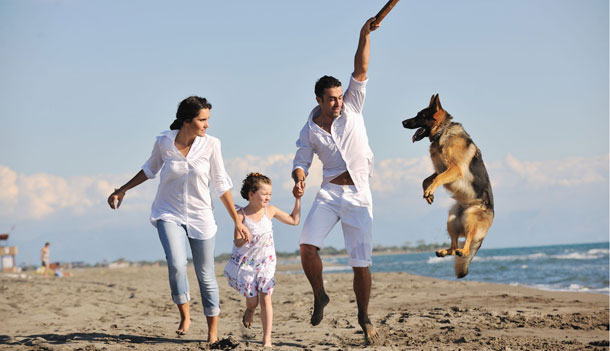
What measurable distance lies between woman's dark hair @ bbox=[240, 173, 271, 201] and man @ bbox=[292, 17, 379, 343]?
38cm

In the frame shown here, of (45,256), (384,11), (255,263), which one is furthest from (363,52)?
(45,256)

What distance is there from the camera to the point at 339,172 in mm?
5402

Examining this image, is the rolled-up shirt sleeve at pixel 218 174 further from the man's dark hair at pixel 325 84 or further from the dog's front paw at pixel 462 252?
the dog's front paw at pixel 462 252

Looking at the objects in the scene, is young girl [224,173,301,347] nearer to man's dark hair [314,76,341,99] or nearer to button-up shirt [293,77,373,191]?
button-up shirt [293,77,373,191]

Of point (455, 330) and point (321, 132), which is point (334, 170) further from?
point (455, 330)

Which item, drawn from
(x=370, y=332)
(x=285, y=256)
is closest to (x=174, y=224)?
(x=370, y=332)

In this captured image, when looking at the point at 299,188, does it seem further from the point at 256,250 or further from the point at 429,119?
the point at 429,119

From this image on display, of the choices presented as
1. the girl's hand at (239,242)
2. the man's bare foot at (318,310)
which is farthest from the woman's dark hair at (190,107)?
the man's bare foot at (318,310)

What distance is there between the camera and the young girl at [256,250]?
559 cm

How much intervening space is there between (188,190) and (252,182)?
61 centimetres

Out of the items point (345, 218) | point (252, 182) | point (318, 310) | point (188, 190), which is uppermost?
point (252, 182)

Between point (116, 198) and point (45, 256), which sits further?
point (45, 256)

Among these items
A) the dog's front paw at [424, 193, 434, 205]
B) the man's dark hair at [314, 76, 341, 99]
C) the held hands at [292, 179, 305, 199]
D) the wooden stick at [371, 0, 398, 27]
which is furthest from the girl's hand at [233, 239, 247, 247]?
the wooden stick at [371, 0, 398, 27]

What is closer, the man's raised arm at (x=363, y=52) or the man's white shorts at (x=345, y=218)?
the man's raised arm at (x=363, y=52)
